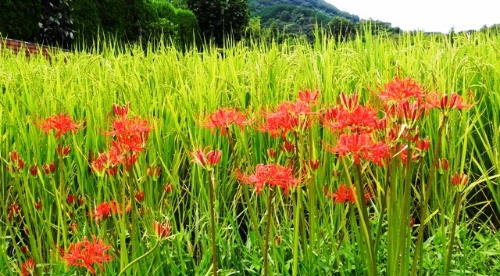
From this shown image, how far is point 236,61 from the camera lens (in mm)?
2990

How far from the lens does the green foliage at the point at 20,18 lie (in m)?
7.85

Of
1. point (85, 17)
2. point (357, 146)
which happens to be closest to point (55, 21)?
point (85, 17)

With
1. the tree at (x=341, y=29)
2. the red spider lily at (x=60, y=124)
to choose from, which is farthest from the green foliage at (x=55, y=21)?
the red spider lily at (x=60, y=124)

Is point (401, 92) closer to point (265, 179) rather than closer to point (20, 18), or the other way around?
point (265, 179)

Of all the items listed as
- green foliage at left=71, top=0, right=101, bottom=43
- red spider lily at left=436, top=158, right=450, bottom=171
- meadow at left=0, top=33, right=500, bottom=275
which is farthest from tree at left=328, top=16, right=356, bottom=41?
green foliage at left=71, top=0, right=101, bottom=43

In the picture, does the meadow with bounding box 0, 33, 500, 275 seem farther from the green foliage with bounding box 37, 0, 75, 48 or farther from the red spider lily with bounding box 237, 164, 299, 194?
the green foliage with bounding box 37, 0, 75, 48

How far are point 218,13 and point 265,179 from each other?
1868 centimetres

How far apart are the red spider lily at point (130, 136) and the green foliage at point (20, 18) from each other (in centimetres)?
748

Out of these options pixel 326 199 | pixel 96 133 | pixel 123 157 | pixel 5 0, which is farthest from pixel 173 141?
pixel 5 0

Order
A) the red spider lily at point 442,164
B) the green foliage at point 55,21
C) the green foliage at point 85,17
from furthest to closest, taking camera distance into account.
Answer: the green foliage at point 85,17 → the green foliage at point 55,21 → the red spider lily at point 442,164

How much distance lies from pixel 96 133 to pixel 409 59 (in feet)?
4.51

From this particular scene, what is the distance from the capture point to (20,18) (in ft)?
26.9

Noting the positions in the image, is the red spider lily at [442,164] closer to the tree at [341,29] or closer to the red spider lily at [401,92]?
the red spider lily at [401,92]

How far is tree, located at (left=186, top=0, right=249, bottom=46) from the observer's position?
18.8m
